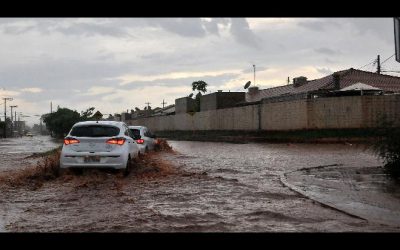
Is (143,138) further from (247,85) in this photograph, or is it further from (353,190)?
(247,85)

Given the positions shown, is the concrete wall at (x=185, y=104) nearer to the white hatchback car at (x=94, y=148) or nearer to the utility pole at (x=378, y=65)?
the utility pole at (x=378, y=65)

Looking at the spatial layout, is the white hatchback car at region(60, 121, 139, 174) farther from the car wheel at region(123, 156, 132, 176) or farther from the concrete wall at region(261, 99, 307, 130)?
the concrete wall at region(261, 99, 307, 130)

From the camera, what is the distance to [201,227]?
7.10 m

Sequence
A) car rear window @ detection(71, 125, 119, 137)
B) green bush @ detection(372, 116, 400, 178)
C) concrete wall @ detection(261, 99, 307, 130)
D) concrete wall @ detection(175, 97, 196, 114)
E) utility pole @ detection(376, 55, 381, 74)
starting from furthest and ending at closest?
concrete wall @ detection(175, 97, 196, 114) < utility pole @ detection(376, 55, 381, 74) < concrete wall @ detection(261, 99, 307, 130) < car rear window @ detection(71, 125, 119, 137) < green bush @ detection(372, 116, 400, 178)

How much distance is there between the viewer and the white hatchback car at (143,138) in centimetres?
2031

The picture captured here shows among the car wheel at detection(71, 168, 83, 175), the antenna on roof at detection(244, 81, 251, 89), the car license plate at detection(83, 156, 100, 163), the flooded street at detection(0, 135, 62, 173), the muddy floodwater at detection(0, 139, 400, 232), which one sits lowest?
the muddy floodwater at detection(0, 139, 400, 232)

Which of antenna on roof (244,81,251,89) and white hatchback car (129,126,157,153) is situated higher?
antenna on roof (244,81,251,89)

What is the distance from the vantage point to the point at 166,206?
29.3 ft

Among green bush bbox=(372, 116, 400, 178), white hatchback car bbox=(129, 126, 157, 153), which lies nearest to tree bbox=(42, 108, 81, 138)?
white hatchback car bbox=(129, 126, 157, 153)

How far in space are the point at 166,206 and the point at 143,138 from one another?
40.4ft

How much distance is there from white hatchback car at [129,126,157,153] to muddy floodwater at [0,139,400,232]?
233 inches

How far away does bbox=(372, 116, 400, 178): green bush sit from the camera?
11336mm
